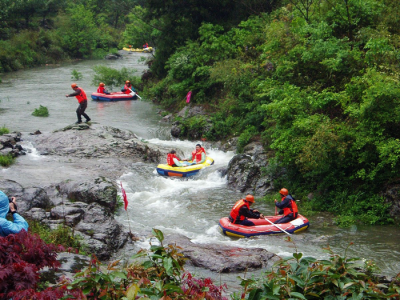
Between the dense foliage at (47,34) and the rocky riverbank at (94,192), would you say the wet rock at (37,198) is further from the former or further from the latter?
the dense foliage at (47,34)

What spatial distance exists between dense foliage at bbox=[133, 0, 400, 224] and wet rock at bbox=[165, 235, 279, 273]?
3.45m

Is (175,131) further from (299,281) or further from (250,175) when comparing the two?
(299,281)

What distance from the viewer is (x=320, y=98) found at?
12.2 metres

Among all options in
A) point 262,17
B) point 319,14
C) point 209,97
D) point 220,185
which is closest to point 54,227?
point 220,185

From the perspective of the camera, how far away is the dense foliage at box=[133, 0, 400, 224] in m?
10.8

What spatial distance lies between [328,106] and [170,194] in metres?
5.27

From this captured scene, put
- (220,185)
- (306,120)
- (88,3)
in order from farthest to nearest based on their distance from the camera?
(88,3)
(220,185)
(306,120)

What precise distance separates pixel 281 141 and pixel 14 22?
3553 cm

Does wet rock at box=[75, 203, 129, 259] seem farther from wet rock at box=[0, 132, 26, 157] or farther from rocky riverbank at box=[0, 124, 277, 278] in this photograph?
wet rock at box=[0, 132, 26, 157]

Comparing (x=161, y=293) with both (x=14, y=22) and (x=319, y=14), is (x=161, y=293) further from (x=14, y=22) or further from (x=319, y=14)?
(x=14, y=22)

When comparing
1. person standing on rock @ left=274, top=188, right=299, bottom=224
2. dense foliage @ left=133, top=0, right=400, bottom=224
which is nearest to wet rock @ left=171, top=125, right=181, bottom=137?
dense foliage @ left=133, top=0, right=400, bottom=224

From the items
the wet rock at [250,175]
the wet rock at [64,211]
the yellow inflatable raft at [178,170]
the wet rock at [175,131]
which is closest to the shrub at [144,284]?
the wet rock at [64,211]

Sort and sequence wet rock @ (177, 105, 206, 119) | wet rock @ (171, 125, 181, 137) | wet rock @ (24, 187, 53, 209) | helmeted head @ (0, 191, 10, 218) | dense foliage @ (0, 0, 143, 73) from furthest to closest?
dense foliage @ (0, 0, 143, 73) → wet rock @ (177, 105, 206, 119) → wet rock @ (171, 125, 181, 137) → wet rock @ (24, 187, 53, 209) → helmeted head @ (0, 191, 10, 218)

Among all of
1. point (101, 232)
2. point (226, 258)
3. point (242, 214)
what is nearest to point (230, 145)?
point (242, 214)
